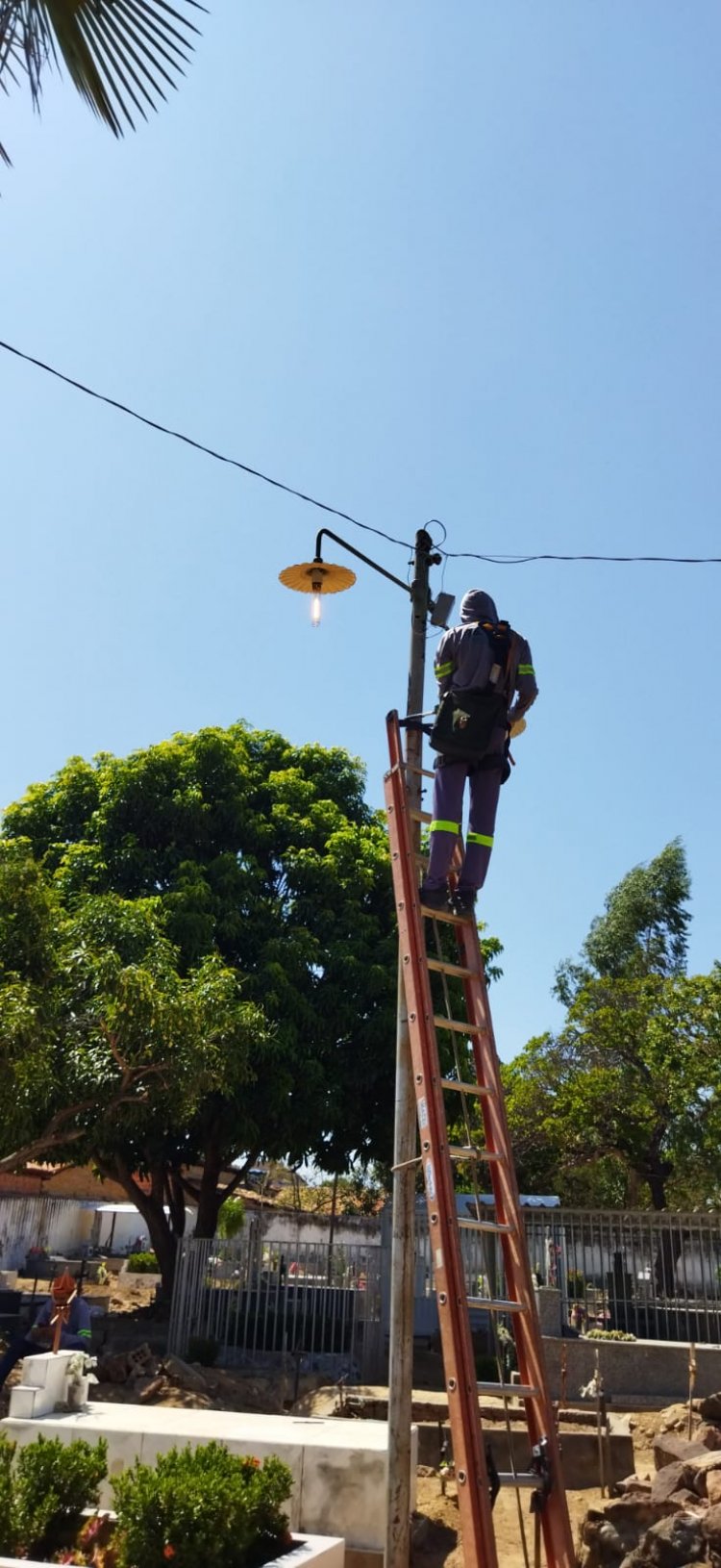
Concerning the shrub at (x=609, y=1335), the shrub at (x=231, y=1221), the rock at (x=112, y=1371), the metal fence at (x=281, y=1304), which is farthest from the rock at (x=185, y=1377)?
the shrub at (x=231, y=1221)

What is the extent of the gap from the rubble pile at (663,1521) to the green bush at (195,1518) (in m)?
2.21

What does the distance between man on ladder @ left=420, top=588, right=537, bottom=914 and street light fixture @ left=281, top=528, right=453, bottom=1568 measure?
1.26 ft

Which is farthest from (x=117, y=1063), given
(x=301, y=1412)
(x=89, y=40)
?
(x=89, y=40)

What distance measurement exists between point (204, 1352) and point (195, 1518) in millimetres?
11375

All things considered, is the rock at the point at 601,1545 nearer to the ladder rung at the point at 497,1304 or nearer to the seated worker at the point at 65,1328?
the ladder rung at the point at 497,1304

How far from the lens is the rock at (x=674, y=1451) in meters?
9.00

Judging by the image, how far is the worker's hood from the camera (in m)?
6.70

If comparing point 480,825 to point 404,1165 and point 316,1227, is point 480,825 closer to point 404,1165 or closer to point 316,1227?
point 404,1165

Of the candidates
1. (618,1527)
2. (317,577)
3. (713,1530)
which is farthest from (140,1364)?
(317,577)

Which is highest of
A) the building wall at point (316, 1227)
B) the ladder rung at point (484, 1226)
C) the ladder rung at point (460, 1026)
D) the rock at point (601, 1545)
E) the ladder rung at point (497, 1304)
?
the building wall at point (316, 1227)

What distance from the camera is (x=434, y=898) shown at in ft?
19.9

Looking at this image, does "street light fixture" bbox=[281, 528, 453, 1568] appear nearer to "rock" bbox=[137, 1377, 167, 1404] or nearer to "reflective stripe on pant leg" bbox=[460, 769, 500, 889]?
"reflective stripe on pant leg" bbox=[460, 769, 500, 889]

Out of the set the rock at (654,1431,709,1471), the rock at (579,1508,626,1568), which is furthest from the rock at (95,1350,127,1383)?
the rock at (579,1508,626,1568)

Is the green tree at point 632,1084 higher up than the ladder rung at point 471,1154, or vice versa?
the green tree at point 632,1084
